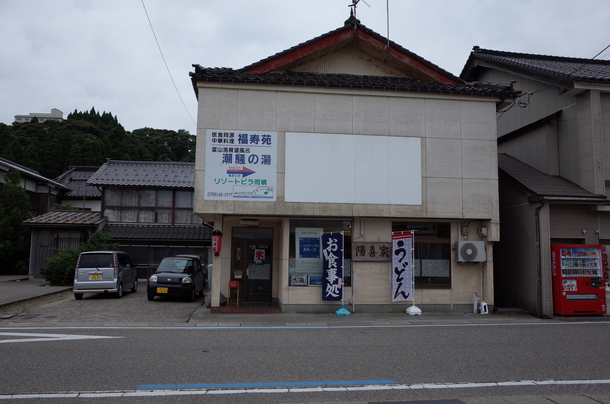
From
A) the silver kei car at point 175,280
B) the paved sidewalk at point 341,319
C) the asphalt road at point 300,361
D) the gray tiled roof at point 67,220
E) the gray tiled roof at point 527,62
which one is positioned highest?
the gray tiled roof at point 527,62

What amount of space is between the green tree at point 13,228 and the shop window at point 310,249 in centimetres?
→ 2103

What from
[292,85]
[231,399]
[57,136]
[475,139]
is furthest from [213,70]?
[57,136]

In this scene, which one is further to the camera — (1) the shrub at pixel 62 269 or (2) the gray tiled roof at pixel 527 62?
(1) the shrub at pixel 62 269

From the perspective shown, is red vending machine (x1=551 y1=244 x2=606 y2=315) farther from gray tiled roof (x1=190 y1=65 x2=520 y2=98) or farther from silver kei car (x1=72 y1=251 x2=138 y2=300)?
silver kei car (x1=72 y1=251 x2=138 y2=300)

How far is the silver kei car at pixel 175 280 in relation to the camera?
1584cm

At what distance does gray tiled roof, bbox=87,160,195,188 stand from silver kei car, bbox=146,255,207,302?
9116mm

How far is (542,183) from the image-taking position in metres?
15.3

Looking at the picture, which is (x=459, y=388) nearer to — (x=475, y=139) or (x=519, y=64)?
(x=475, y=139)

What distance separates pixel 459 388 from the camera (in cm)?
599

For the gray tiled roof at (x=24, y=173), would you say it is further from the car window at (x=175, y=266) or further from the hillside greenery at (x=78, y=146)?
the car window at (x=175, y=266)

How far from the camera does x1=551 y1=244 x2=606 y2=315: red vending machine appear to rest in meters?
13.2

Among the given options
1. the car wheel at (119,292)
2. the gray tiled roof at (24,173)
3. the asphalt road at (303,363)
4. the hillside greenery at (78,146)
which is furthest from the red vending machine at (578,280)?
the hillside greenery at (78,146)

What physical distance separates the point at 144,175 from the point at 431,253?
18.7 metres

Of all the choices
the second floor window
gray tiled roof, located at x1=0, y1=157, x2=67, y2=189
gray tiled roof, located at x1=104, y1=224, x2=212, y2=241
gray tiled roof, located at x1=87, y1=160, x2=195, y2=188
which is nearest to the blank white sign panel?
gray tiled roof, located at x1=104, y1=224, x2=212, y2=241
